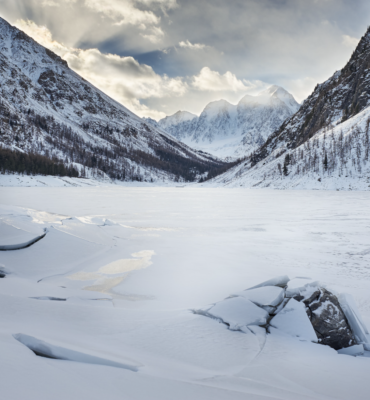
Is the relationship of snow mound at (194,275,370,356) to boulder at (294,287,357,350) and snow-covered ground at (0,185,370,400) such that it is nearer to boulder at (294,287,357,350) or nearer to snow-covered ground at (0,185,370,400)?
boulder at (294,287,357,350)

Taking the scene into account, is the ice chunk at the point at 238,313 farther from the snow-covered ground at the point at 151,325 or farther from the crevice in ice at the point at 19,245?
the crevice in ice at the point at 19,245

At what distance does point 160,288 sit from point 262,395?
3.24 m

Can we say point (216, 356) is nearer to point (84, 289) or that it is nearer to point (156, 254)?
point (84, 289)

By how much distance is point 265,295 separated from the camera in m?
4.12

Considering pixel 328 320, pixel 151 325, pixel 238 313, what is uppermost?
pixel 328 320

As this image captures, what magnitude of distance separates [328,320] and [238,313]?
1330 millimetres

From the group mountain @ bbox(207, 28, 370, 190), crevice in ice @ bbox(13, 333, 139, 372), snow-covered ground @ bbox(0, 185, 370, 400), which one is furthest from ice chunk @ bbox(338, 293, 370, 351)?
mountain @ bbox(207, 28, 370, 190)

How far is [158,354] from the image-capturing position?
2.85 meters

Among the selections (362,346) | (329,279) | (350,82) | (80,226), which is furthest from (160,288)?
(350,82)

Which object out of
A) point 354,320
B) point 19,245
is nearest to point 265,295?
point 354,320

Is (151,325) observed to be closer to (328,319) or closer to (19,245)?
(328,319)

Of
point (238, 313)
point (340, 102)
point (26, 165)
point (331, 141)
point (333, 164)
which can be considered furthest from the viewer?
point (340, 102)

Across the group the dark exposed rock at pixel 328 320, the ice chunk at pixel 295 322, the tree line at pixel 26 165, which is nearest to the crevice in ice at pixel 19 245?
the ice chunk at pixel 295 322

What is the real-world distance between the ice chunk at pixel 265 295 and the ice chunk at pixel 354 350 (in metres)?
1.02
